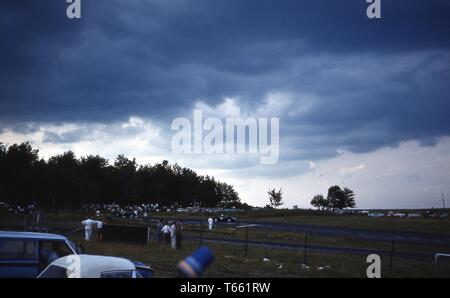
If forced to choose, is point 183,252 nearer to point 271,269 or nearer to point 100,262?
point 271,269

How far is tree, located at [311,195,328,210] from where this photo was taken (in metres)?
170

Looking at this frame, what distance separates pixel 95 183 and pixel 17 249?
329 ft

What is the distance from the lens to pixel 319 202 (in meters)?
173

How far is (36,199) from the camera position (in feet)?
298

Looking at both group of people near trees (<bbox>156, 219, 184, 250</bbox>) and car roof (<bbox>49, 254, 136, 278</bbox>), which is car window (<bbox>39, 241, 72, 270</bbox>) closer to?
car roof (<bbox>49, 254, 136, 278</bbox>)

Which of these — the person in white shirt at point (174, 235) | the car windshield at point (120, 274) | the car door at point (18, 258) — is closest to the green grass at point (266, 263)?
the person in white shirt at point (174, 235)

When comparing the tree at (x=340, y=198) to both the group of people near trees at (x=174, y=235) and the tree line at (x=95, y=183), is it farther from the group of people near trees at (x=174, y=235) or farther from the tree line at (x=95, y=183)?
the group of people near trees at (x=174, y=235)

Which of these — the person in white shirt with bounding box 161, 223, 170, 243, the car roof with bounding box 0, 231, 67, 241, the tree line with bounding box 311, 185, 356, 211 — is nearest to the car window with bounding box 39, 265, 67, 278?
the car roof with bounding box 0, 231, 67, 241

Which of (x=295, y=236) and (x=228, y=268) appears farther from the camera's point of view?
(x=295, y=236)

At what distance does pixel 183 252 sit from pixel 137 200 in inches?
4178

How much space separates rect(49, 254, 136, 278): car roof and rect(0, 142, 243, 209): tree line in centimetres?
8482

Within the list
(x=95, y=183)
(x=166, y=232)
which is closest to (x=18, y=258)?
(x=166, y=232)

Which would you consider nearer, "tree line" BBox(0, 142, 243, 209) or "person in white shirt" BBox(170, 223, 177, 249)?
"person in white shirt" BBox(170, 223, 177, 249)
